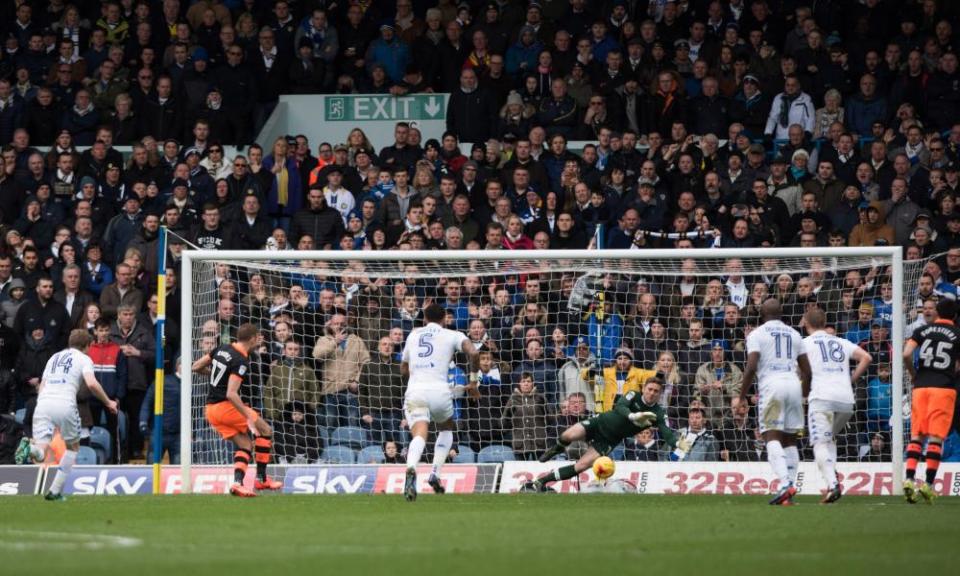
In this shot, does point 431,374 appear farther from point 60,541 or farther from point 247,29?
point 247,29

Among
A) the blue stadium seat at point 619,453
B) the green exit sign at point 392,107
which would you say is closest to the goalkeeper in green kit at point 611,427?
the blue stadium seat at point 619,453

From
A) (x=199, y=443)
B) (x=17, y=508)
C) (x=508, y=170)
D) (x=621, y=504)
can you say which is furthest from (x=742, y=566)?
(x=508, y=170)

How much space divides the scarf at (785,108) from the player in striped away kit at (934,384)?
7583mm

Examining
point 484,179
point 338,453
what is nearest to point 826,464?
point 338,453

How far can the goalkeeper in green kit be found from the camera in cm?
1716

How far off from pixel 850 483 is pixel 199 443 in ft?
26.0

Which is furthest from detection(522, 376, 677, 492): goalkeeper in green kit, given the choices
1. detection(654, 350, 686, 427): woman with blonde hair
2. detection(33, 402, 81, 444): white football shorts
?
detection(33, 402, 81, 444): white football shorts

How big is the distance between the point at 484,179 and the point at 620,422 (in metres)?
5.77

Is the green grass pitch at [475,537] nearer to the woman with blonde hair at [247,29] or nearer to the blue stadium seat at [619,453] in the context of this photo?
the blue stadium seat at [619,453]

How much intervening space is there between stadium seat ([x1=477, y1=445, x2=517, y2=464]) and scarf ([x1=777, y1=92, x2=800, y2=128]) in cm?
736

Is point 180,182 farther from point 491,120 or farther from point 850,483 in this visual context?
point 850,483

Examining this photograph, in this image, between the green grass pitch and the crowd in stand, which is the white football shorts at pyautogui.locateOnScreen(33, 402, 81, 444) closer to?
the green grass pitch

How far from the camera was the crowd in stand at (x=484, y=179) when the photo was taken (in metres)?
18.9

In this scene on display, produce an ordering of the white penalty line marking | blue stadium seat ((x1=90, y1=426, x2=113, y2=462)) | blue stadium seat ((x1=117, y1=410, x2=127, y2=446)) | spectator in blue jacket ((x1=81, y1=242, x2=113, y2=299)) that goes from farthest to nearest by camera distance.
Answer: spectator in blue jacket ((x1=81, y1=242, x2=113, y2=299)), blue stadium seat ((x1=117, y1=410, x2=127, y2=446)), blue stadium seat ((x1=90, y1=426, x2=113, y2=462)), the white penalty line marking
